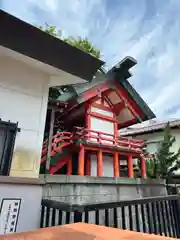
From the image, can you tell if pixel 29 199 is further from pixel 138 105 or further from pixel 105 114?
pixel 138 105

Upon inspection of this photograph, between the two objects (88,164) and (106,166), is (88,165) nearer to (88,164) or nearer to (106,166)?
(88,164)

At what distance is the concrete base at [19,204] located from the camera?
2289 mm

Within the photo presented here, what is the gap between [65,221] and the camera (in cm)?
187

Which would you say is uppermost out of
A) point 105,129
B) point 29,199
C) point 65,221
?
point 105,129

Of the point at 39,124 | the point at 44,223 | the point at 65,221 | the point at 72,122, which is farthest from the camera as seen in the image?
the point at 72,122

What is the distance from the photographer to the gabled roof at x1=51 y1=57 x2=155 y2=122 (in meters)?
7.76

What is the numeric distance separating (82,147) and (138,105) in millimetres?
3984

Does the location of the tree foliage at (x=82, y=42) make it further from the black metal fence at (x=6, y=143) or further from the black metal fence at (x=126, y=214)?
the black metal fence at (x=126, y=214)

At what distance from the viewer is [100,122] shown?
8.99 meters

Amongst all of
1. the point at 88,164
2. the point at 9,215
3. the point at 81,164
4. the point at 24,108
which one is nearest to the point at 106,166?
the point at 88,164

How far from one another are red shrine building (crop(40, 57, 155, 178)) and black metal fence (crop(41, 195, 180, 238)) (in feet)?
14.3

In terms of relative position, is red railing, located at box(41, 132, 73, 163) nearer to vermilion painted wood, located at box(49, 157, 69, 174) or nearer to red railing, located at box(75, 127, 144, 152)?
red railing, located at box(75, 127, 144, 152)

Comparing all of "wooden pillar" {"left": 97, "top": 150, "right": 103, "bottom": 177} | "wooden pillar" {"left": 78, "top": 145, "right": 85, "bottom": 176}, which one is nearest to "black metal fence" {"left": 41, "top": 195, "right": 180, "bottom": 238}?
"wooden pillar" {"left": 78, "top": 145, "right": 85, "bottom": 176}

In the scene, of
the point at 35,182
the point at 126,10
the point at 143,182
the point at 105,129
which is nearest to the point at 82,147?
the point at 105,129
